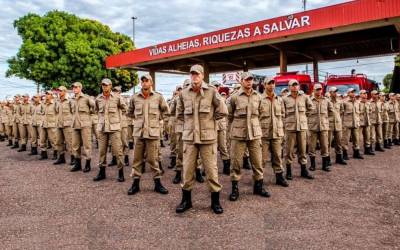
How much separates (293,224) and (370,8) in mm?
11638

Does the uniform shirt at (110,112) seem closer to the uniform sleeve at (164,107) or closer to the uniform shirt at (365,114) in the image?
the uniform sleeve at (164,107)

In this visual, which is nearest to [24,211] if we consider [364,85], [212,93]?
[212,93]

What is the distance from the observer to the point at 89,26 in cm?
3072

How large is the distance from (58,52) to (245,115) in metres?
26.4

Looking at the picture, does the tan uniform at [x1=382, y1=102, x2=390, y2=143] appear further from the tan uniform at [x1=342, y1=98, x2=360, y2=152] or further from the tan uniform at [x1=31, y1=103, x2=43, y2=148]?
the tan uniform at [x1=31, y1=103, x2=43, y2=148]

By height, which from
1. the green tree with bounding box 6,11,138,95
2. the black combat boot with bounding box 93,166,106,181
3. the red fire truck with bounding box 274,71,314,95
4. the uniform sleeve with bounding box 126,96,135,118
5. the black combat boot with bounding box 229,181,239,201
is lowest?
the black combat boot with bounding box 229,181,239,201

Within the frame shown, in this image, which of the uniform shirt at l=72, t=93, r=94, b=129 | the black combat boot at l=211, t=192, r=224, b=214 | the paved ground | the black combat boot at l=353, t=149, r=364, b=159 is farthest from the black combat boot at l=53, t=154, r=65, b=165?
the black combat boot at l=353, t=149, r=364, b=159

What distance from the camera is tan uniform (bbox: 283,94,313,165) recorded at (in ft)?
22.0

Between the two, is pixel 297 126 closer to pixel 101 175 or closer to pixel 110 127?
pixel 110 127

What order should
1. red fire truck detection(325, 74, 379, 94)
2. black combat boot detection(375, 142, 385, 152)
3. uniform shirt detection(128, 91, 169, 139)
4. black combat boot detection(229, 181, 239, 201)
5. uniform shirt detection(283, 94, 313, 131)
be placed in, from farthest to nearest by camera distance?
red fire truck detection(325, 74, 379, 94) → black combat boot detection(375, 142, 385, 152) → uniform shirt detection(283, 94, 313, 131) → uniform shirt detection(128, 91, 169, 139) → black combat boot detection(229, 181, 239, 201)

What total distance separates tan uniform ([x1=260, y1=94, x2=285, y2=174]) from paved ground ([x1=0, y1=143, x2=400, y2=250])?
53cm

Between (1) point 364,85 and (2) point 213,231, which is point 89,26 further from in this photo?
(2) point 213,231

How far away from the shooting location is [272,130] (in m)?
6.04

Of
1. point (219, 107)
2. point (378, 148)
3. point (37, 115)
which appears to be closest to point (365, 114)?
point (378, 148)
